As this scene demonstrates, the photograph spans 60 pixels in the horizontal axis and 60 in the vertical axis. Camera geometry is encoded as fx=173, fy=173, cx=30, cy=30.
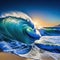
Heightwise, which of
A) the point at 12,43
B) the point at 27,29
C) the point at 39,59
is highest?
the point at 27,29

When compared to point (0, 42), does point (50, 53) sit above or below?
below

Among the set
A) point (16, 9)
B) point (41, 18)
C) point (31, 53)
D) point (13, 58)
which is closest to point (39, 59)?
point (31, 53)

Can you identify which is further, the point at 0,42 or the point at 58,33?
the point at 0,42

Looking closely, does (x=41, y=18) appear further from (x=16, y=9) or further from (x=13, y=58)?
(x=13, y=58)

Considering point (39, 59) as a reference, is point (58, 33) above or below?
above

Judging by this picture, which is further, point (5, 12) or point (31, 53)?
point (5, 12)

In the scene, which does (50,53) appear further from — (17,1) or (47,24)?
(17,1)

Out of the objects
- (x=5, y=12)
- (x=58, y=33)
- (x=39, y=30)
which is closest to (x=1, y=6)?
(x=5, y=12)

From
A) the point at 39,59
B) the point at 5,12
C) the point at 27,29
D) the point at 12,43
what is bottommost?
the point at 39,59
